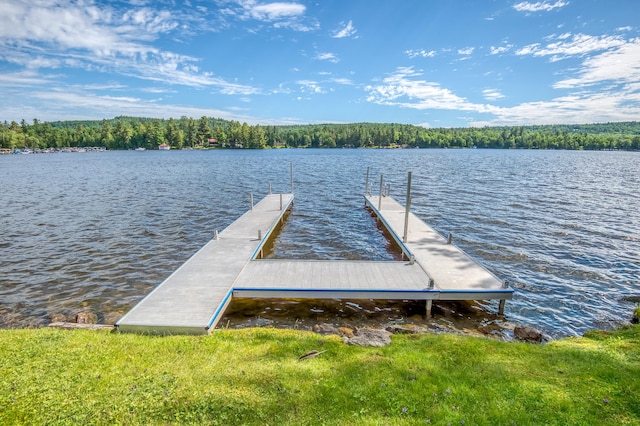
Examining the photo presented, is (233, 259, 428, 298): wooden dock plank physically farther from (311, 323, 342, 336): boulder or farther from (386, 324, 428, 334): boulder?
(311, 323, 342, 336): boulder

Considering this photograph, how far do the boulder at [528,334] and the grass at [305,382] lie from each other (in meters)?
1.46

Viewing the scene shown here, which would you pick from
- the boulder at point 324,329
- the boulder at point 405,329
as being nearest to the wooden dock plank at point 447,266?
the boulder at point 405,329

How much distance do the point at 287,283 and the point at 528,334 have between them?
638 centimetres

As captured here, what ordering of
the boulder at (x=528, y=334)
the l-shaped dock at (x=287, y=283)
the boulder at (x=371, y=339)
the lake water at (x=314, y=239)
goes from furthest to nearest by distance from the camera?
the lake water at (x=314, y=239) → the boulder at (x=528, y=334) → the l-shaped dock at (x=287, y=283) → the boulder at (x=371, y=339)

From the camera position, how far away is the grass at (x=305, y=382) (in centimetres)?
463

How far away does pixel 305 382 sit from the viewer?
5.32 metres

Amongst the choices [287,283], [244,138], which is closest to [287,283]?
[287,283]

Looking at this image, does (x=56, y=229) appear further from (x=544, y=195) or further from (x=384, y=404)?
(x=544, y=195)

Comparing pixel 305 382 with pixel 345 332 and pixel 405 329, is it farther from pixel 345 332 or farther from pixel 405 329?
pixel 405 329

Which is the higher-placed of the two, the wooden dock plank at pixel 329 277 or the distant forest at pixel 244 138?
the distant forest at pixel 244 138

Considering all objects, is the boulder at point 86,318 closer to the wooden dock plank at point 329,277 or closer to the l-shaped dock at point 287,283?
the l-shaped dock at point 287,283

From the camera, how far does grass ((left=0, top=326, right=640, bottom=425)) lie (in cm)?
463

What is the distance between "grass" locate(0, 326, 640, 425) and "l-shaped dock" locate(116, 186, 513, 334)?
40.7 inches

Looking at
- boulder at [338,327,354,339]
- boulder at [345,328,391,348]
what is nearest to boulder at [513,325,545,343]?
boulder at [345,328,391,348]
